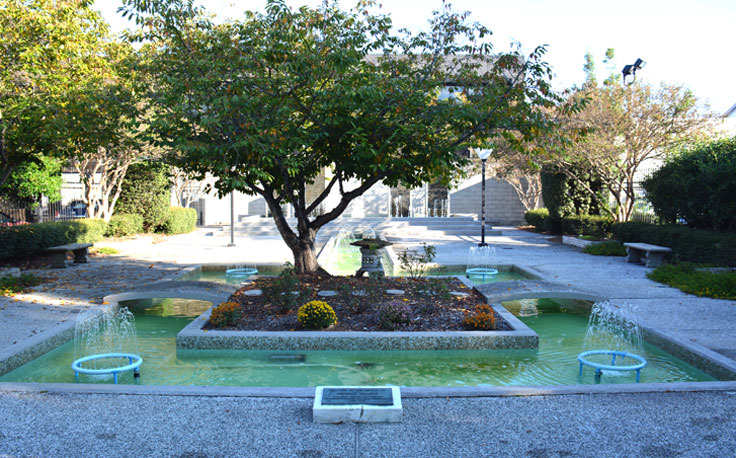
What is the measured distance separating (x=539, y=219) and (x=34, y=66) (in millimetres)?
20290

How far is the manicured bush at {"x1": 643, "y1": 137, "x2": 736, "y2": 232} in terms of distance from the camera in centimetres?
1254

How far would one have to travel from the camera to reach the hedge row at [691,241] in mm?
11922

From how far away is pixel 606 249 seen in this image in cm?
1555

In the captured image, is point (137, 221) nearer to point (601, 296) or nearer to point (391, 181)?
point (391, 181)

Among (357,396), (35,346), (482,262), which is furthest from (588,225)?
(35,346)

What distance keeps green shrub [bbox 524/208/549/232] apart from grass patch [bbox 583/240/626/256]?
7595 millimetres

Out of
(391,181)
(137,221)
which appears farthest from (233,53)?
(137,221)

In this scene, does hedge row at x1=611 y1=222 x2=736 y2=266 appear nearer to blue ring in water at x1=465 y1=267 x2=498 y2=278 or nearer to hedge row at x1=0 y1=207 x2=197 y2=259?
blue ring in water at x1=465 y1=267 x2=498 y2=278

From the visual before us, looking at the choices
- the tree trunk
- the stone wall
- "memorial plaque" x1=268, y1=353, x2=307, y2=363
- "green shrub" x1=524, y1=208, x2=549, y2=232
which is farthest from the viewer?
the stone wall

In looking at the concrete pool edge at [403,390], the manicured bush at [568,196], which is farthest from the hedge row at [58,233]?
the manicured bush at [568,196]

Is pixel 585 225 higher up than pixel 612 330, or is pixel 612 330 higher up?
pixel 585 225

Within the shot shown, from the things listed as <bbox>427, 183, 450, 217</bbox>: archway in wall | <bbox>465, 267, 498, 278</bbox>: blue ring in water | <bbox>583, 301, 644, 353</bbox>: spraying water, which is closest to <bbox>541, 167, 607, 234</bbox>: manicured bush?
<bbox>427, 183, 450, 217</bbox>: archway in wall

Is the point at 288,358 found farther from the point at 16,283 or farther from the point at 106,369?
the point at 16,283

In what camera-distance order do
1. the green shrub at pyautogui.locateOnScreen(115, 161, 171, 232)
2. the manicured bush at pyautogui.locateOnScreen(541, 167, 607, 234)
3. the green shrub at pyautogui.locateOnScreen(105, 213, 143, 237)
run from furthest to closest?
1. the manicured bush at pyautogui.locateOnScreen(541, 167, 607, 234)
2. the green shrub at pyautogui.locateOnScreen(115, 161, 171, 232)
3. the green shrub at pyautogui.locateOnScreen(105, 213, 143, 237)
